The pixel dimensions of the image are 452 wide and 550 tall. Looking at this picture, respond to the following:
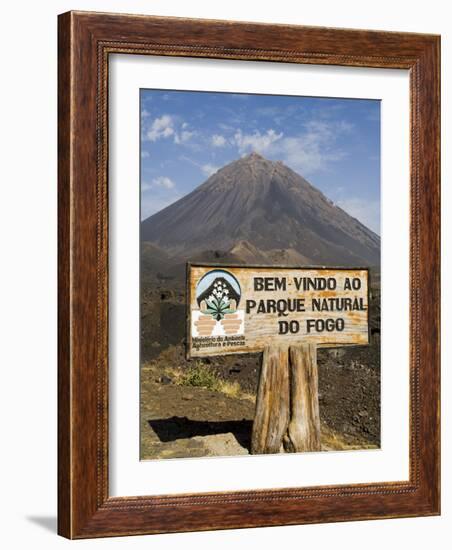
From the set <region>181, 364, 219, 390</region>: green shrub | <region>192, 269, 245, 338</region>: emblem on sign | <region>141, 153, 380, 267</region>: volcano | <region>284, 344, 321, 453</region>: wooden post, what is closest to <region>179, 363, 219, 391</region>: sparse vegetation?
<region>181, 364, 219, 390</region>: green shrub

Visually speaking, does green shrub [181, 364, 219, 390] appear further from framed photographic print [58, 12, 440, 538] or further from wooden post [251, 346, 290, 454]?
wooden post [251, 346, 290, 454]

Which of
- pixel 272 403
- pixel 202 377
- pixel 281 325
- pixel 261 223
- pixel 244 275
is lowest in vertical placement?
pixel 272 403

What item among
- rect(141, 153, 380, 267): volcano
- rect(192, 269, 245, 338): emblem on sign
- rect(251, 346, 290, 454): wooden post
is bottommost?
rect(251, 346, 290, 454): wooden post

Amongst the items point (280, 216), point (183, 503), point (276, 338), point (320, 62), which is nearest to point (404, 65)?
point (320, 62)

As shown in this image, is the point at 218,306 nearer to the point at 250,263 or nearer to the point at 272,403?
the point at 250,263

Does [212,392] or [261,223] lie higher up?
[261,223]

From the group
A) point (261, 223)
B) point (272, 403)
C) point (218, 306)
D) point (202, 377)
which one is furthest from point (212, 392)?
point (261, 223)

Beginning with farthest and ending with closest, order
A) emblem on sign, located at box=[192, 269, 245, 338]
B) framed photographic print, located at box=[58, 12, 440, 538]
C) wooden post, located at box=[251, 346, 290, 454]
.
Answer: wooden post, located at box=[251, 346, 290, 454], emblem on sign, located at box=[192, 269, 245, 338], framed photographic print, located at box=[58, 12, 440, 538]

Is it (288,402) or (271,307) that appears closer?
(271,307)
